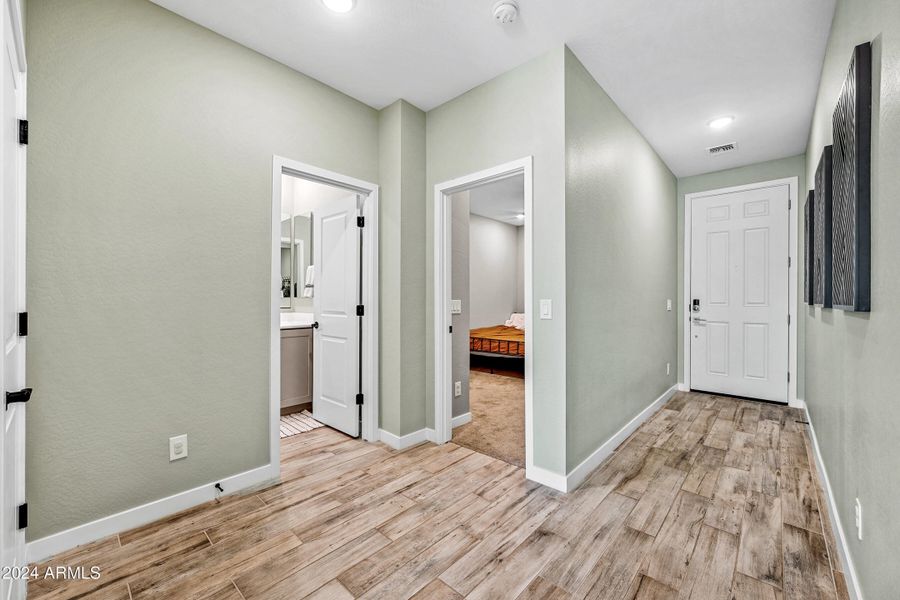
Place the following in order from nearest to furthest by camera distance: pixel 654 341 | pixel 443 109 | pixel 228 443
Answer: pixel 228 443 < pixel 443 109 < pixel 654 341

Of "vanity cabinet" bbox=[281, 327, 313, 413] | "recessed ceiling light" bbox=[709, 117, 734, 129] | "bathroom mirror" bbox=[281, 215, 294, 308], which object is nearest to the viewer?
"recessed ceiling light" bbox=[709, 117, 734, 129]

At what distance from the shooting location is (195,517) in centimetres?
202

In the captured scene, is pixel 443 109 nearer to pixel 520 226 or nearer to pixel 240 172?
pixel 240 172

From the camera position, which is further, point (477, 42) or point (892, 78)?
point (477, 42)

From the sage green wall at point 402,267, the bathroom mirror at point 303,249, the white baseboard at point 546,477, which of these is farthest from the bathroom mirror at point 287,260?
the white baseboard at point 546,477

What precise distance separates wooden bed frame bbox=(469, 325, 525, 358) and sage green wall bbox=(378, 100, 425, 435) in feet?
7.70

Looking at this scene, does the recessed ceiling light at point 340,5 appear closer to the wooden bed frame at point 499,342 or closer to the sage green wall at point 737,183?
the wooden bed frame at point 499,342

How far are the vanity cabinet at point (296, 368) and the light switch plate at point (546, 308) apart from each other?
243 centimetres

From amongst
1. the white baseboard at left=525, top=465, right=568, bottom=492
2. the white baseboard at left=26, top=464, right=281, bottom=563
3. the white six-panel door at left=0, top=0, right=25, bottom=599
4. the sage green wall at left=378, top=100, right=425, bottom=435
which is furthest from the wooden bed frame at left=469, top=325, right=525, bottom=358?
the white six-panel door at left=0, top=0, right=25, bottom=599

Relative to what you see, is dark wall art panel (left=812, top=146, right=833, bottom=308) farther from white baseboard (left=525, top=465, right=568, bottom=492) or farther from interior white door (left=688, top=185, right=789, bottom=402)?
interior white door (left=688, top=185, right=789, bottom=402)

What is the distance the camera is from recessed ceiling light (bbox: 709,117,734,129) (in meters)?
3.22

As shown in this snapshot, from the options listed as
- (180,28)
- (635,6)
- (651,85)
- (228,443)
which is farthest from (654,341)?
(180,28)

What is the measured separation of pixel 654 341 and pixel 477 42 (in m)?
3.11

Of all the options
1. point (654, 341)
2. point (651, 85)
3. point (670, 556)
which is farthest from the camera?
point (654, 341)
